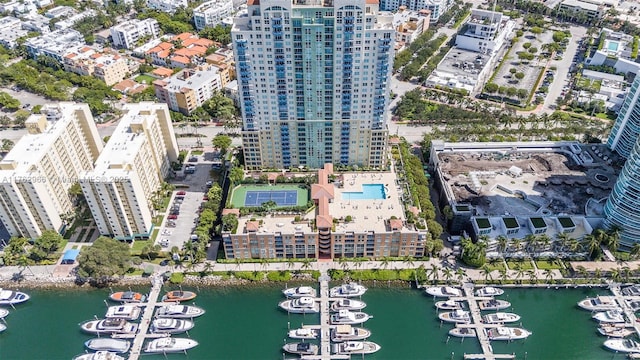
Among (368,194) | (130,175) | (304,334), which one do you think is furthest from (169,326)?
(368,194)

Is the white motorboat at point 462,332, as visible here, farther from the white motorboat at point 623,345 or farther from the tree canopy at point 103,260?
the tree canopy at point 103,260

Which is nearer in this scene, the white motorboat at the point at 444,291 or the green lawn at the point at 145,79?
the white motorboat at the point at 444,291

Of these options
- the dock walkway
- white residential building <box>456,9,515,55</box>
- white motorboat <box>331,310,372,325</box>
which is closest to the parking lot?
the dock walkway

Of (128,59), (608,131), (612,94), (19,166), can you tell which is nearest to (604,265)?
(608,131)

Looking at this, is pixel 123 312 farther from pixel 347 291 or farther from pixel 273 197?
pixel 347 291

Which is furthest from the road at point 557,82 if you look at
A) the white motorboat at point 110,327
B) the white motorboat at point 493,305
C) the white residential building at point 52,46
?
the white residential building at point 52,46
